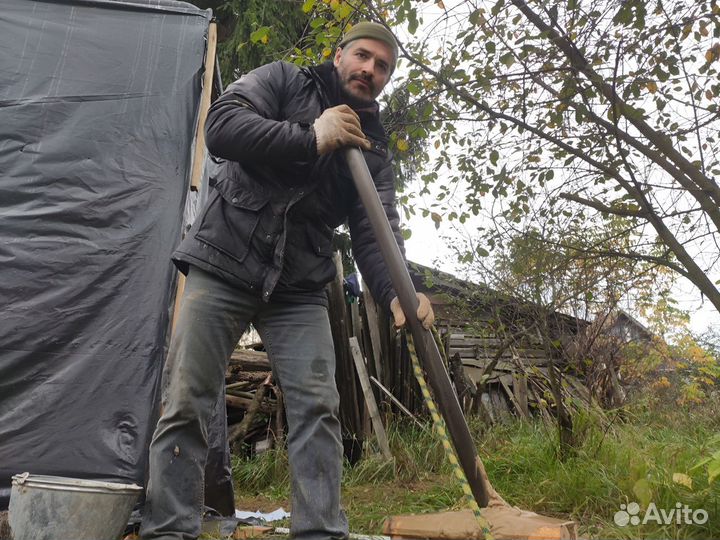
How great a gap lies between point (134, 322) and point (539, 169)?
2.45m

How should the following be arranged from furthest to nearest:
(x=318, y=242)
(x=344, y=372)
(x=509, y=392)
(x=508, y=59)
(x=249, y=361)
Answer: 1. (x=509, y=392)
2. (x=249, y=361)
3. (x=344, y=372)
4. (x=508, y=59)
5. (x=318, y=242)

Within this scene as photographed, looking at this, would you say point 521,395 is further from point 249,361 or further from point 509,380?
point 249,361

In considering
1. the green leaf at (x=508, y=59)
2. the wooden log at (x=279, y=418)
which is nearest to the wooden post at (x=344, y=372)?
the wooden log at (x=279, y=418)

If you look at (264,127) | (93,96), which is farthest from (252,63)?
(264,127)

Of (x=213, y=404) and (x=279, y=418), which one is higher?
(x=279, y=418)

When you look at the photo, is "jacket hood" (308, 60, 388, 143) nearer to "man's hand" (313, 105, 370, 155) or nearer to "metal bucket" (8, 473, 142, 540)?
"man's hand" (313, 105, 370, 155)

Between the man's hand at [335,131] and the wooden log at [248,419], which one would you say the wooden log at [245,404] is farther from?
the man's hand at [335,131]

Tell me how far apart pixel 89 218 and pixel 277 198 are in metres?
1.68

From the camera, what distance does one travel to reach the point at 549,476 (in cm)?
341

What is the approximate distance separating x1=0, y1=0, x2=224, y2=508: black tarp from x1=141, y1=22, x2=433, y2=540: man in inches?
47.2

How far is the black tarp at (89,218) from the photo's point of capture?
306 centimetres

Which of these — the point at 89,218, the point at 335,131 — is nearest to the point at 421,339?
the point at 335,131

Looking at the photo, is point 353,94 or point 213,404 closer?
point 213,404

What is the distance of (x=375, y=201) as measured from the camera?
6.51 ft
